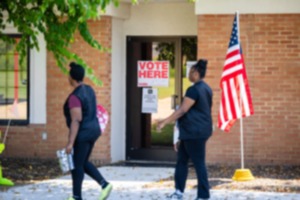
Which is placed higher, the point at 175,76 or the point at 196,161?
the point at 175,76

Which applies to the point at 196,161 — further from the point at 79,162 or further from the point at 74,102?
the point at 74,102

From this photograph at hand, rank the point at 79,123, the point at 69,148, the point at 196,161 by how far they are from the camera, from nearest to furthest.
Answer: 1. the point at 69,148
2. the point at 79,123
3. the point at 196,161

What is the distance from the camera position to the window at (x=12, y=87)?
1714 centimetres

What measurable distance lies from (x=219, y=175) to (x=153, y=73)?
3.23 m

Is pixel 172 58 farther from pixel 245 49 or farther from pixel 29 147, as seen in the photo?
pixel 29 147

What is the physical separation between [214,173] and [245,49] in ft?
7.93

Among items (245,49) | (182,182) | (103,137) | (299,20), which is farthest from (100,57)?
(182,182)

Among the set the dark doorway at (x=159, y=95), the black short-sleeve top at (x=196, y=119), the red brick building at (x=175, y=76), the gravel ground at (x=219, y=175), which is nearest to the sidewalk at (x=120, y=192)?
the gravel ground at (x=219, y=175)

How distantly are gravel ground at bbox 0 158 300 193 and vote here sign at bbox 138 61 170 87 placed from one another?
6.93ft

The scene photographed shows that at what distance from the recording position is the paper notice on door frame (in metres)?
17.2

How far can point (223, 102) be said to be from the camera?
14664 mm

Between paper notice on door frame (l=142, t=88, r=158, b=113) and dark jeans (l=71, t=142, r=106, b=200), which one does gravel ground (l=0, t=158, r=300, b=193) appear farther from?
dark jeans (l=71, t=142, r=106, b=200)

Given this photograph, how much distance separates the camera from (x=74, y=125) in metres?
10.8

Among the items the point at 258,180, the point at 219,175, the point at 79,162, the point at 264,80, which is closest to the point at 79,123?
the point at 79,162
